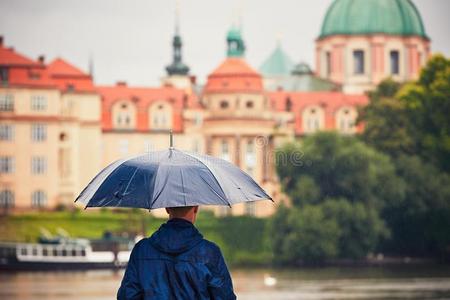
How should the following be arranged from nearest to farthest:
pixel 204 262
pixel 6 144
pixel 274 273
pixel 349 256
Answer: pixel 204 262 < pixel 274 273 < pixel 349 256 < pixel 6 144

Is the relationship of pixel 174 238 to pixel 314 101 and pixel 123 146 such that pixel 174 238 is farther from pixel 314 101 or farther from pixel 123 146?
pixel 314 101

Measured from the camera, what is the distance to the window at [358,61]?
375 ft

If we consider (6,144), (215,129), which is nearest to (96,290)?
(6,144)

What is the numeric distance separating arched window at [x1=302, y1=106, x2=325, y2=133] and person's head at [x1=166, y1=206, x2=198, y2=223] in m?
91.7

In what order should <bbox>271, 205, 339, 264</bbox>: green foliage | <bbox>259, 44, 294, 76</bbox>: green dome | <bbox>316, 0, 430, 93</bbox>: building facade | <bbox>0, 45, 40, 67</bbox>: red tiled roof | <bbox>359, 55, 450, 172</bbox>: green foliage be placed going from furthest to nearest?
<bbox>259, 44, 294, 76</bbox>: green dome
<bbox>316, 0, 430, 93</bbox>: building facade
<bbox>0, 45, 40, 67</bbox>: red tiled roof
<bbox>359, 55, 450, 172</bbox>: green foliage
<bbox>271, 205, 339, 264</bbox>: green foliage

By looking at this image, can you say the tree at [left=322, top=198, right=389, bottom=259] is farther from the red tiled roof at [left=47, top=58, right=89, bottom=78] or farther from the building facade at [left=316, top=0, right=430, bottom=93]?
the building facade at [left=316, top=0, right=430, bottom=93]

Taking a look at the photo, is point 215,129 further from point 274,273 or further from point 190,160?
point 190,160

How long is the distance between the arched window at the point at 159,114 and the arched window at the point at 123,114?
1.08 metres

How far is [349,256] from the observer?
68.7 m

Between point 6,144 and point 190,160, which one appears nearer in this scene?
point 190,160

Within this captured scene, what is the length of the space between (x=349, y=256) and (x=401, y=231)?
3886 millimetres

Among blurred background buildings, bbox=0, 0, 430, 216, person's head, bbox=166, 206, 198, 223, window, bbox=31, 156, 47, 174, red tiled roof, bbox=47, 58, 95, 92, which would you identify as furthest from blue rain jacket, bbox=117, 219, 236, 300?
red tiled roof, bbox=47, 58, 95, 92

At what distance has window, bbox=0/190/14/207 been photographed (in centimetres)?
8465

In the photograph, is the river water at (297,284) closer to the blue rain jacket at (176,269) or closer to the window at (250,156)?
the window at (250,156)
